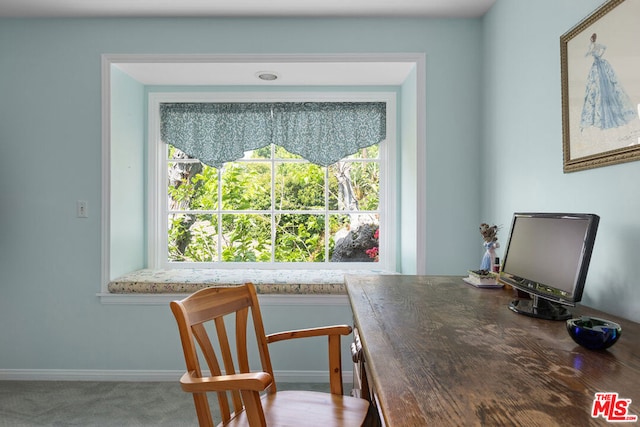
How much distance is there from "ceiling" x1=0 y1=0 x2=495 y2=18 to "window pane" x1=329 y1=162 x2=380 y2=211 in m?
1.12

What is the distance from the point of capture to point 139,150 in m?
3.20

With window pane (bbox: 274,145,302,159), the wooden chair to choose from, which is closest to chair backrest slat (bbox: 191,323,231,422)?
the wooden chair


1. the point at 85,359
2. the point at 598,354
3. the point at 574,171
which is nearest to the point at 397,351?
the point at 598,354

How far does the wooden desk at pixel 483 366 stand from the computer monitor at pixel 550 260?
0.32 feet

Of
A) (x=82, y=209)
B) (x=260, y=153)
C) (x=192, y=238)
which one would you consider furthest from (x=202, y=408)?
(x=260, y=153)

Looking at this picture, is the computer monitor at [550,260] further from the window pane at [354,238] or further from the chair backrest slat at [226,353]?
the window pane at [354,238]

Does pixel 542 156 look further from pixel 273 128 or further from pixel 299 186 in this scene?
pixel 273 128

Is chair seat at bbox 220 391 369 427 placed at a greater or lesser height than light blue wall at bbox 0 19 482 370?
lesser

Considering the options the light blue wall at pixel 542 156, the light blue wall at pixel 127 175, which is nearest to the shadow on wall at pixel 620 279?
the light blue wall at pixel 542 156

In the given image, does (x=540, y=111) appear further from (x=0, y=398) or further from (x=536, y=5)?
(x=0, y=398)

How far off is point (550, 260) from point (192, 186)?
2.68 metres

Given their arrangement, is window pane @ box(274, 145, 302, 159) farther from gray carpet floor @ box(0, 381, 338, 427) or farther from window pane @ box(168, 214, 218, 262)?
gray carpet floor @ box(0, 381, 338, 427)

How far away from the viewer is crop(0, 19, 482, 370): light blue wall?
2.72m

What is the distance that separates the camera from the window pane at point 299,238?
11.0 ft
